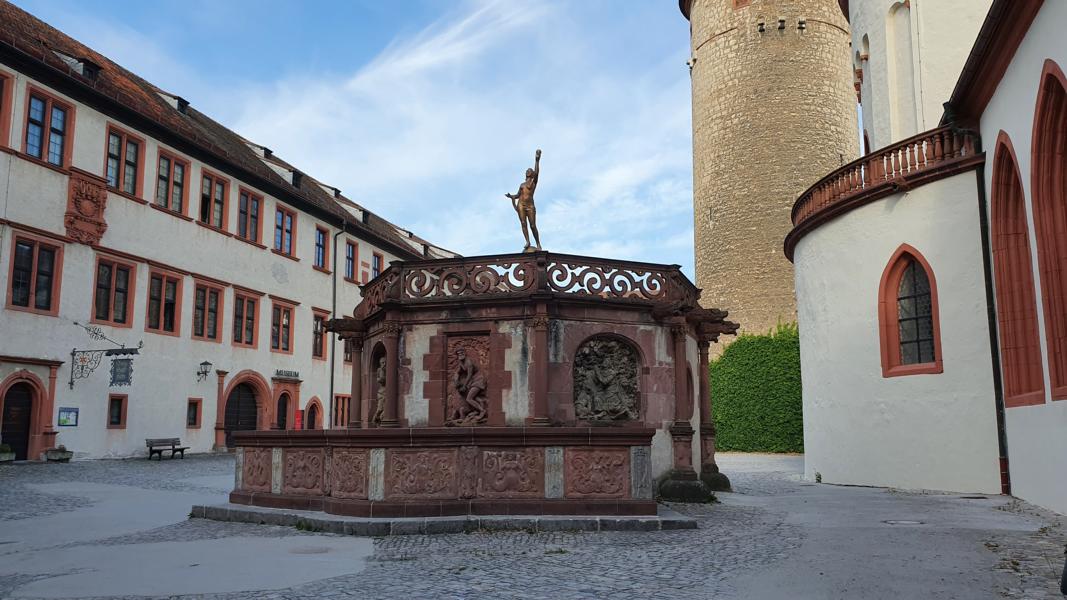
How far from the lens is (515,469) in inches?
395

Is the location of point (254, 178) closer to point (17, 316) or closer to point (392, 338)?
point (17, 316)

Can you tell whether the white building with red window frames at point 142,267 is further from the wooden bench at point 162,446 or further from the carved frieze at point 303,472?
the carved frieze at point 303,472

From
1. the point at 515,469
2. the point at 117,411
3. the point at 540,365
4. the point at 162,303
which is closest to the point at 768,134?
the point at 162,303

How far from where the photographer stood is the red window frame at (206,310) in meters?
31.2

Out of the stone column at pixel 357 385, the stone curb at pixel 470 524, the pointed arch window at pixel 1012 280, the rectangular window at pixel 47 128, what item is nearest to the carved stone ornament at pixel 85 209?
the rectangular window at pixel 47 128

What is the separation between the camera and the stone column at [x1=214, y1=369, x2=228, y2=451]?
31.6 metres

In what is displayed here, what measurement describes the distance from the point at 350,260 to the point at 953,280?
101 ft

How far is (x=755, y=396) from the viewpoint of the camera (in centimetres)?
3566

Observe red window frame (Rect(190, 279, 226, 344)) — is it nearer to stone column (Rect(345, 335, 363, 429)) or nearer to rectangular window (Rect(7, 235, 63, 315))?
rectangular window (Rect(7, 235, 63, 315))

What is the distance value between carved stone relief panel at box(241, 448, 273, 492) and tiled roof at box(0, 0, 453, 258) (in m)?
17.5

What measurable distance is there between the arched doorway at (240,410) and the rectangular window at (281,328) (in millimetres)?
2246

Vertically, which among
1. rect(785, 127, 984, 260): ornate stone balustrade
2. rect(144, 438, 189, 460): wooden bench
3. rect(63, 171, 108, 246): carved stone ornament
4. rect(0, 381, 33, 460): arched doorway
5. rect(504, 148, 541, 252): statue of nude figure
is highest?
rect(63, 171, 108, 246): carved stone ornament

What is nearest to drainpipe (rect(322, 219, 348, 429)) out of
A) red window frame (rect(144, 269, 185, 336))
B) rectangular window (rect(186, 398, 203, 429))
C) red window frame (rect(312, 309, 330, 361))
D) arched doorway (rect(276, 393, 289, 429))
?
red window frame (rect(312, 309, 330, 361))

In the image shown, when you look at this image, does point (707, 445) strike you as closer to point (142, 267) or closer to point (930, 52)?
point (930, 52)
